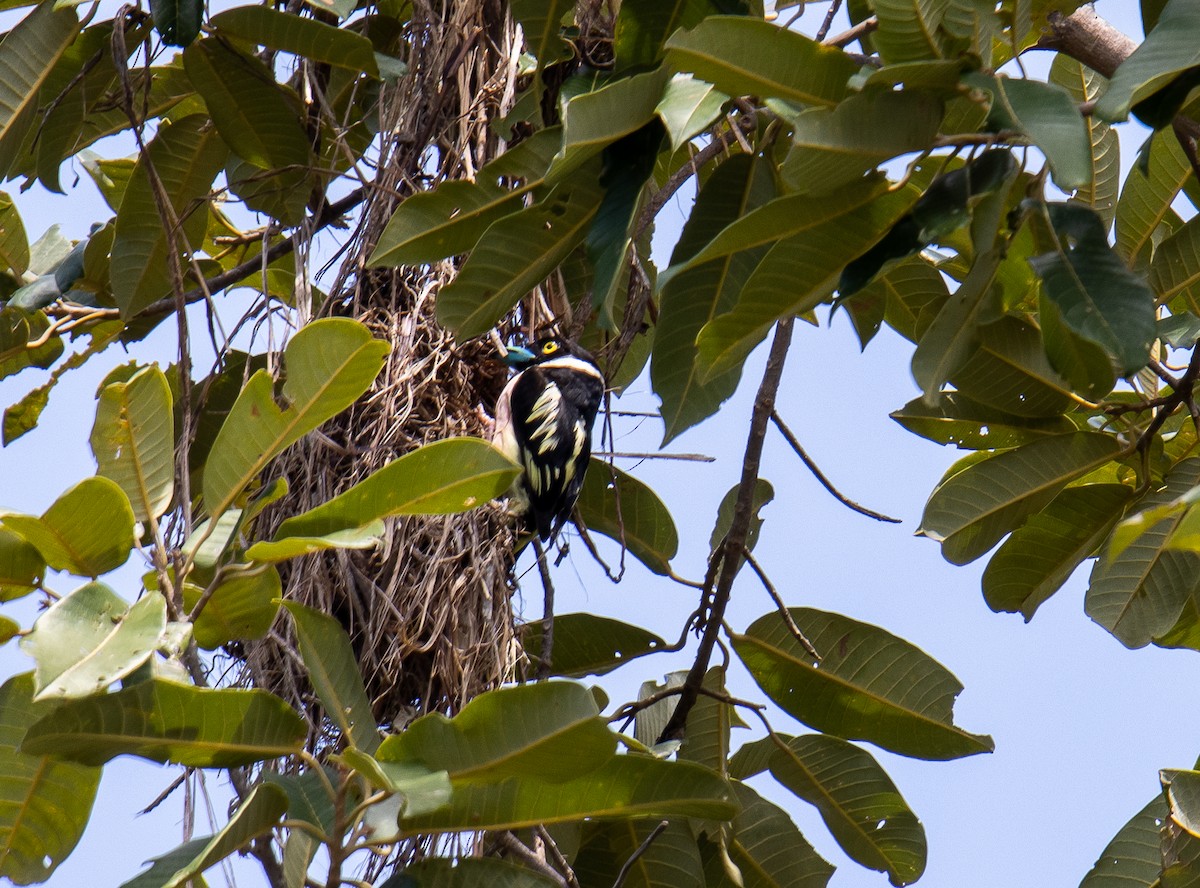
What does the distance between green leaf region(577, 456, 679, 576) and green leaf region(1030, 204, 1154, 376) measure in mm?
1192

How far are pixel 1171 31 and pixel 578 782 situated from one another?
1252 millimetres

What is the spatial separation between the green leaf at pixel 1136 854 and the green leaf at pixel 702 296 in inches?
42.1

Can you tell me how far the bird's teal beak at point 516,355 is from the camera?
10.1 ft

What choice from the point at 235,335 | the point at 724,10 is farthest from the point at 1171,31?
the point at 235,335

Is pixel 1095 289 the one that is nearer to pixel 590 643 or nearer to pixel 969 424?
pixel 969 424

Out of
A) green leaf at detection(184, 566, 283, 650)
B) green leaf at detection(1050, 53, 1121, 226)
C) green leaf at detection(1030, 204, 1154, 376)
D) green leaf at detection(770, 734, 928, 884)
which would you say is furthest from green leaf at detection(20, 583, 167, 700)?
green leaf at detection(1050, 53, 1121, 226)

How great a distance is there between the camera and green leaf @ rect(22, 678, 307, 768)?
167 cm

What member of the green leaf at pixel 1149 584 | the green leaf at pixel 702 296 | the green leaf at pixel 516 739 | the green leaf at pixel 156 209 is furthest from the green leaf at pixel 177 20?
the green leaf at pixel 1149 584

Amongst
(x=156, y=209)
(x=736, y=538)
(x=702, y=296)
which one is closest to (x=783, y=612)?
(x=736, y=538)

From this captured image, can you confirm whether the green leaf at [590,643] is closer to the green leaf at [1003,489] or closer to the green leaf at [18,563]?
the green leaf at [1003,489]

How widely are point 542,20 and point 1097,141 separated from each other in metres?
1.17

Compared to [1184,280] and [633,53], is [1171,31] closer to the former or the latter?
[633,53]

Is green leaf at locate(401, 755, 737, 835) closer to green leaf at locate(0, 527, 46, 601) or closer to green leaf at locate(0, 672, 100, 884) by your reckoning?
green leaf at locate(0, 672, 100, 884)

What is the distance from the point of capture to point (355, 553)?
106 inches
